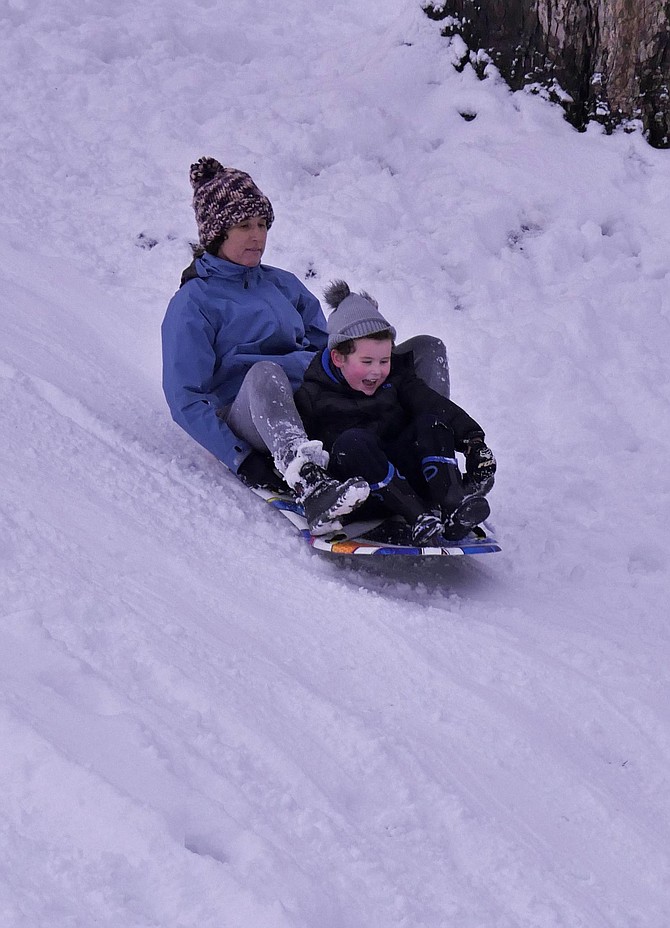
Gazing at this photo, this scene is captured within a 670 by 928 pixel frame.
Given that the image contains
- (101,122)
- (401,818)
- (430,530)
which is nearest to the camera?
(401,818)

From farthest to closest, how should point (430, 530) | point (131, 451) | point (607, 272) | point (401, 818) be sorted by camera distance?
point (607, 272) → point (131, 451) → point (430, 530) → point (401, 818)

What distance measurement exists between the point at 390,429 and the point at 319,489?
0.48m

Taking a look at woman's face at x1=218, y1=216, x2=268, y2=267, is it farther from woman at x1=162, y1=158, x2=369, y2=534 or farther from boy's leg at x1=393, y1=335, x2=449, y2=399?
boy's leg at x1=393, y1=335, x2=449, y2=399

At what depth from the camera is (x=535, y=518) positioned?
363 cm

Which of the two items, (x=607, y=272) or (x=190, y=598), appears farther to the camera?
(x=607, y=272)

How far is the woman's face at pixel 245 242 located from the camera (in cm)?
366

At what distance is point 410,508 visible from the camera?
9.73 feet

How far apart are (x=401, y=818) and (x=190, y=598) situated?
0.92 metres

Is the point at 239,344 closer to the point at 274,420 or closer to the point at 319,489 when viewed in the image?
the point at 274,420

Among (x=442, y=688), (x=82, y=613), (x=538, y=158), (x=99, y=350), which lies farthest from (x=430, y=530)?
(x=538, y=158)

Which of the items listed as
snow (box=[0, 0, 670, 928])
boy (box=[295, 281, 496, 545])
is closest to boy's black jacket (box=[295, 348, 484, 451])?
boy (box=[295, 281, 496, 545])

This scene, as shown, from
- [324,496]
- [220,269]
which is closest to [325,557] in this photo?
[324,496]

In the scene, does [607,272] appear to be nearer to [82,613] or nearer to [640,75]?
[640,75]

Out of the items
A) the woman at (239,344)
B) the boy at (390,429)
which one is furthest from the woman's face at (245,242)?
the boy at (390,429)
